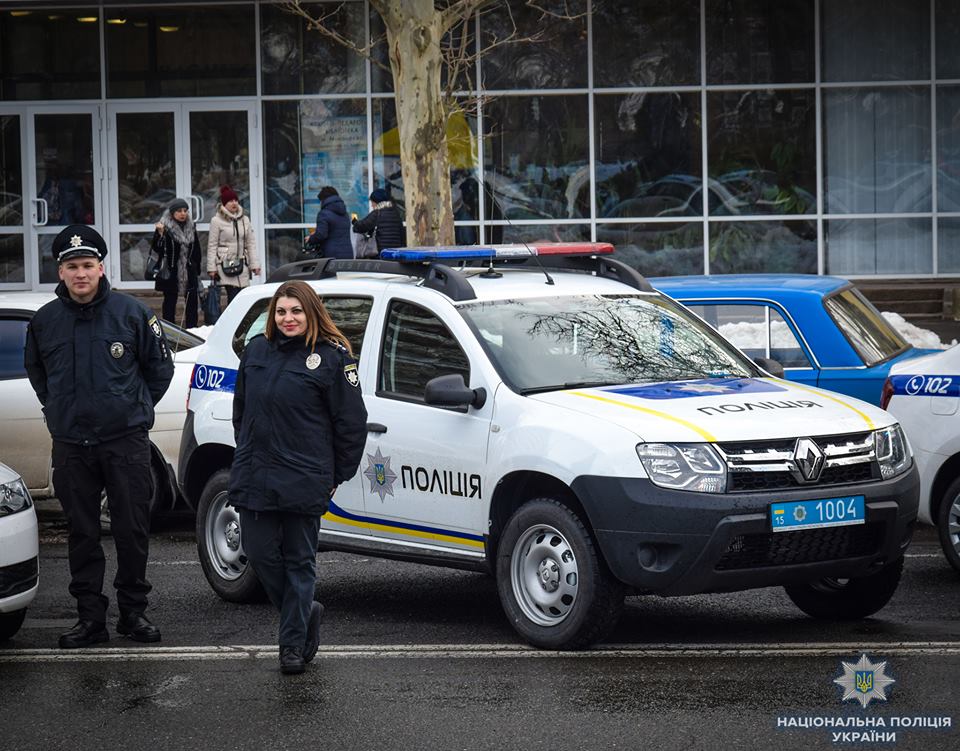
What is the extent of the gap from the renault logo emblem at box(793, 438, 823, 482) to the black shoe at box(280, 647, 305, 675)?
2.27 meters

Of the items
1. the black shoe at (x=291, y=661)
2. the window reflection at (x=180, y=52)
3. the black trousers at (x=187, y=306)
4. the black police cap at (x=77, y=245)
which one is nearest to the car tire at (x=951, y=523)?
the black shoe at (x=291, y=661)

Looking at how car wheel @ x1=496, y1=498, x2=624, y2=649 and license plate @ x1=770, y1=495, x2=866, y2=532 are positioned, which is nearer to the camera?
license plate @ x1=770, y1=495, x2=866, y2=532

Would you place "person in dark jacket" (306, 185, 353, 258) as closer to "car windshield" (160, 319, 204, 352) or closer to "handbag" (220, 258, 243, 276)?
"handbag" (220, 258, 243, 276)

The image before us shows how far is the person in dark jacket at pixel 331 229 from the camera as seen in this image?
1942cm

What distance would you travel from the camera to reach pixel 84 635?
7863 millimetres

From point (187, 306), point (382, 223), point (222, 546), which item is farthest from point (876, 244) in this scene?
point (222, 546)

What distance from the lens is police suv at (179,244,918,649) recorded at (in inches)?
278

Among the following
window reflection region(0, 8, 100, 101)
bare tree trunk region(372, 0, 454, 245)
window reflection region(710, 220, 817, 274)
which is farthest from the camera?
window reflection region(0, 8, 100, 101)

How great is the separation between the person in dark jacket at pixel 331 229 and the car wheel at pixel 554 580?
12.2m

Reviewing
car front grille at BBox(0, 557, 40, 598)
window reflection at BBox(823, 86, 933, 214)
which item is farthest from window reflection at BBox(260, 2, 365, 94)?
car front grille at BBox(0, 557, 40, 598)

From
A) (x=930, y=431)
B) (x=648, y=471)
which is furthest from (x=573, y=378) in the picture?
(x=930, y=431)

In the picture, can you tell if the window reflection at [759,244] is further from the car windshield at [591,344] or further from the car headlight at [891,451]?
the car headlight at [891,451]

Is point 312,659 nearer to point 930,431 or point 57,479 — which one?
point 57,479

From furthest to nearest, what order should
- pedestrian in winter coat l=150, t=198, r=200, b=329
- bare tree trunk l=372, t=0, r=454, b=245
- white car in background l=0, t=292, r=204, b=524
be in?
pedestrian in winter coat l=150, t=198, r=200, b=329 < bare tree trunk l=372, t=0, r=454, b=245 < white car in background l=0, t=292, r=204, b=524
